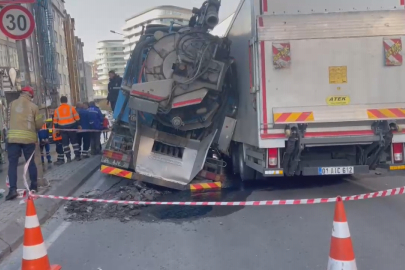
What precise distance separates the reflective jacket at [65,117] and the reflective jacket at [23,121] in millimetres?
3996

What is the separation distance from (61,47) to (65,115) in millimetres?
42985

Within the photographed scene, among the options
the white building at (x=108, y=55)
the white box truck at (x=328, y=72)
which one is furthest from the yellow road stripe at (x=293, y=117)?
the white building at (x=108, y=55)

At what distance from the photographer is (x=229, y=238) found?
5750mm

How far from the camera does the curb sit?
569 cm

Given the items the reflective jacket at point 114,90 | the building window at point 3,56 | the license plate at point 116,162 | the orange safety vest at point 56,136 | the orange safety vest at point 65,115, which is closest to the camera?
the license plate at point 116,162

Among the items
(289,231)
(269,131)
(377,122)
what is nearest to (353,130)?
(377,122)

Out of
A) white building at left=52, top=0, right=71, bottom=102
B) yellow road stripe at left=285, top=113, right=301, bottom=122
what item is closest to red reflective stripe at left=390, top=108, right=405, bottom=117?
yellow road stripe at left=285, top=113, right=301, bottom=122

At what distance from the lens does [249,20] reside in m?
7.74

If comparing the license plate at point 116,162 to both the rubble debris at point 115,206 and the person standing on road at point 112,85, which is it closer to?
the rubble debris at point 115,206

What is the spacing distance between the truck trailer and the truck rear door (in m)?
0.01

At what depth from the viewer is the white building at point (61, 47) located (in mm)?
49594

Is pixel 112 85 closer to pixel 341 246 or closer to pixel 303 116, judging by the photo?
pixel 303 116

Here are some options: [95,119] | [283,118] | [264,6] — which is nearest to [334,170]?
[283,118]

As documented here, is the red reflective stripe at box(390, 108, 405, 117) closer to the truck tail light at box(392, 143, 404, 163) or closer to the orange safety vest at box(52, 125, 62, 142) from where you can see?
the truck tail light at box(392, 143, 404, 163)
